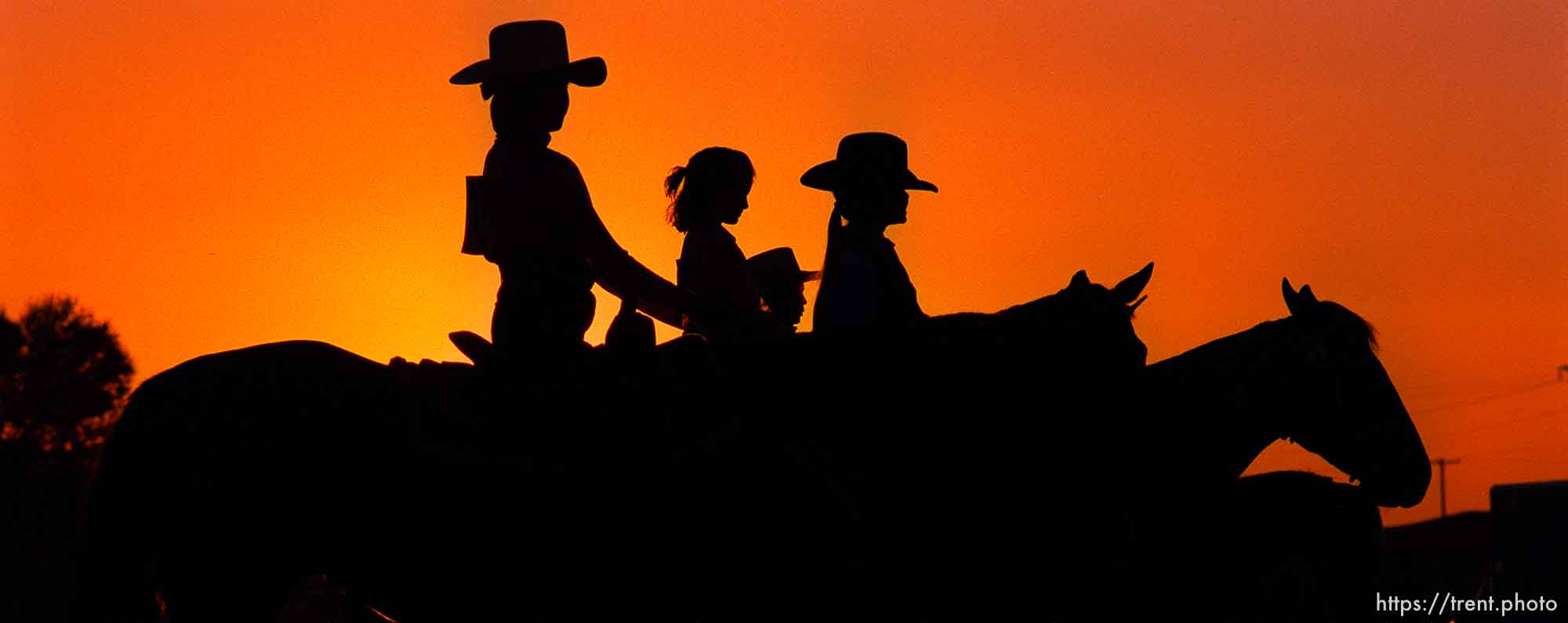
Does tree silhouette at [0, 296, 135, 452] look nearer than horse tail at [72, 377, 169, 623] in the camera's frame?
No

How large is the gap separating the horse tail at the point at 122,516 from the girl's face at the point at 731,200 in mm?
4051

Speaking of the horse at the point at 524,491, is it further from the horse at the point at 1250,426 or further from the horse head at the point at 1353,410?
the horse head at the point at 1353,410

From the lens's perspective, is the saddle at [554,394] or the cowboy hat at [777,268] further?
the cowboy hat at [777,268]

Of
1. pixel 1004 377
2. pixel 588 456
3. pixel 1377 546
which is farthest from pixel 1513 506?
pixel 588 456

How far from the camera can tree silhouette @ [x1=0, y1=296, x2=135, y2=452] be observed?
91062 millimetres

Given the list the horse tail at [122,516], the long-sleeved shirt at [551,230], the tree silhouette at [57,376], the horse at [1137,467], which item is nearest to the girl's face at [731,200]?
the long-sleeved shirt at [551,230]

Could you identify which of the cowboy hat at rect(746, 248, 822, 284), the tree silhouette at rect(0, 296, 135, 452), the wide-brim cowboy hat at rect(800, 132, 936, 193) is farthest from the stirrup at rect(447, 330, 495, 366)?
the tree silhouette at rect(0, 296, 135, 452)

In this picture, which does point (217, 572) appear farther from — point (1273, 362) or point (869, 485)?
point (1273, 362)

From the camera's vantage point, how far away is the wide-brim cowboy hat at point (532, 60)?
1128 cm

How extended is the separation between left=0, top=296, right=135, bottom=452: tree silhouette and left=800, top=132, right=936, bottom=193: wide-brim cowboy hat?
8284cm

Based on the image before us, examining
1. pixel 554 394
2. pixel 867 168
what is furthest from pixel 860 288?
pixel 554 394

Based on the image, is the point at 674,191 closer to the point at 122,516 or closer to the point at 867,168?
the point at 867,168

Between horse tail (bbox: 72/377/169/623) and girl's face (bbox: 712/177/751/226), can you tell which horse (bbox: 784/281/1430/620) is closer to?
girl's face (bbox: 712/177/751/226)

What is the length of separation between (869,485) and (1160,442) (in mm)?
1973
